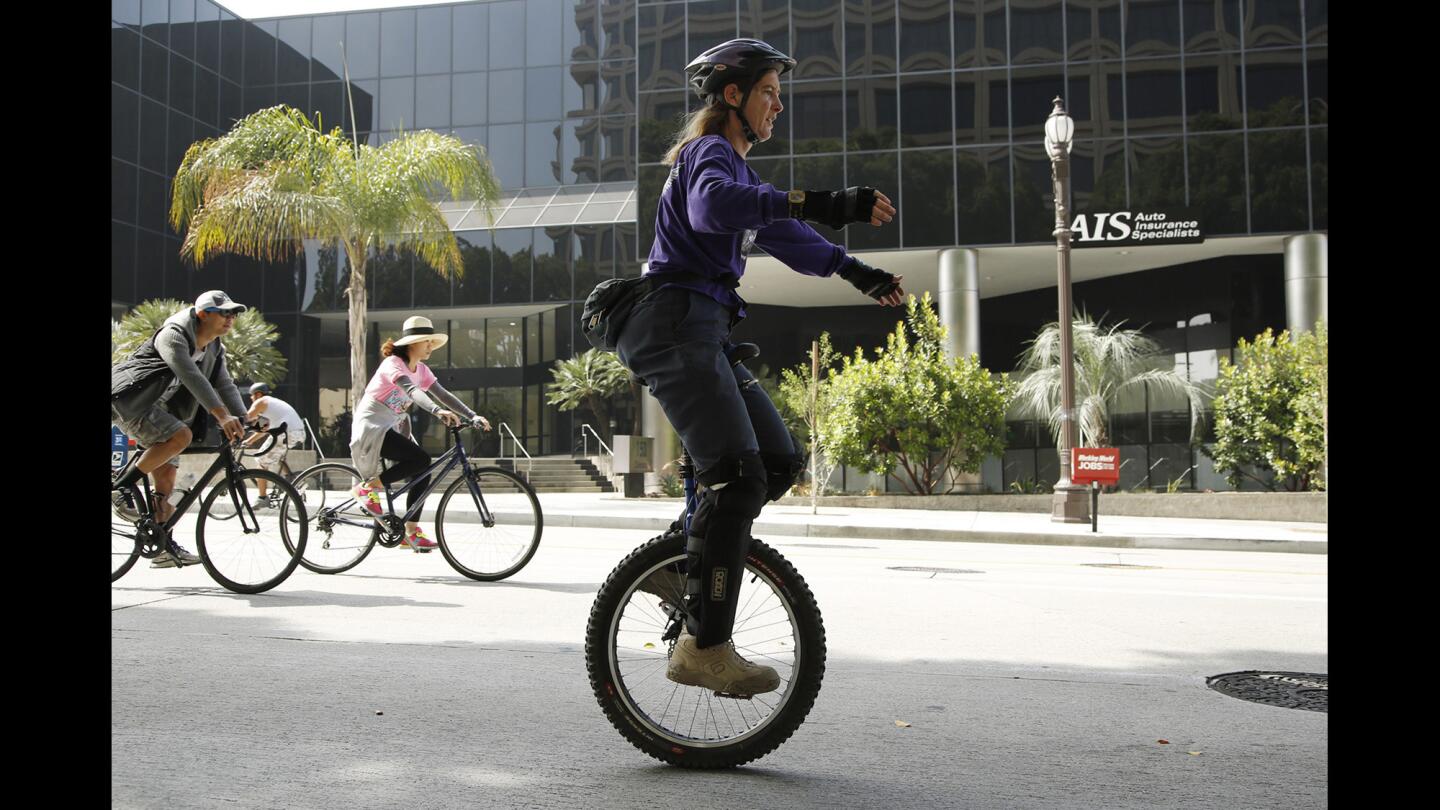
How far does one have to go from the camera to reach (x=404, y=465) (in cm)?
792

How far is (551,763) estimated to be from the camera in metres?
3.38

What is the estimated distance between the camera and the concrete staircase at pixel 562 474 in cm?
3253

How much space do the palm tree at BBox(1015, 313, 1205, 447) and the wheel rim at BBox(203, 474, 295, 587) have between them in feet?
66.0

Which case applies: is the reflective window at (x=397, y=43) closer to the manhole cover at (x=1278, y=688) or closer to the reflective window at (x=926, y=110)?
the reflective window at (x=926, y=110)

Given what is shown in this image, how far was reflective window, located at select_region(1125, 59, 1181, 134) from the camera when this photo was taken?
96.2 ft

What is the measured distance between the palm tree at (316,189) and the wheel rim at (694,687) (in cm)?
1947

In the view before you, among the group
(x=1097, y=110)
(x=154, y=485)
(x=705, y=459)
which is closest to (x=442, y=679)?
(x=705, y=459)

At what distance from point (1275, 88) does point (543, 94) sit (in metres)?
23.9

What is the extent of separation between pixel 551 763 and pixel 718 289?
1436 mm

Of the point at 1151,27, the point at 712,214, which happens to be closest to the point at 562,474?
the point at 1151,27

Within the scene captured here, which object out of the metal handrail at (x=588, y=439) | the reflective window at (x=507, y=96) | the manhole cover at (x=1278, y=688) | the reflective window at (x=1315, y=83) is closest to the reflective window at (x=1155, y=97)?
the reflective window at (x=1315, y=83)

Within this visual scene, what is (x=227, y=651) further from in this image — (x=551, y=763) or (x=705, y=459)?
(x=705, y=459)

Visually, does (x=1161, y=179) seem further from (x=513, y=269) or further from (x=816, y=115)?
(x=513, y=269)

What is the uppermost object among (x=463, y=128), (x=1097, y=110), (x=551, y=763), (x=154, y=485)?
(x=463, y=128)
